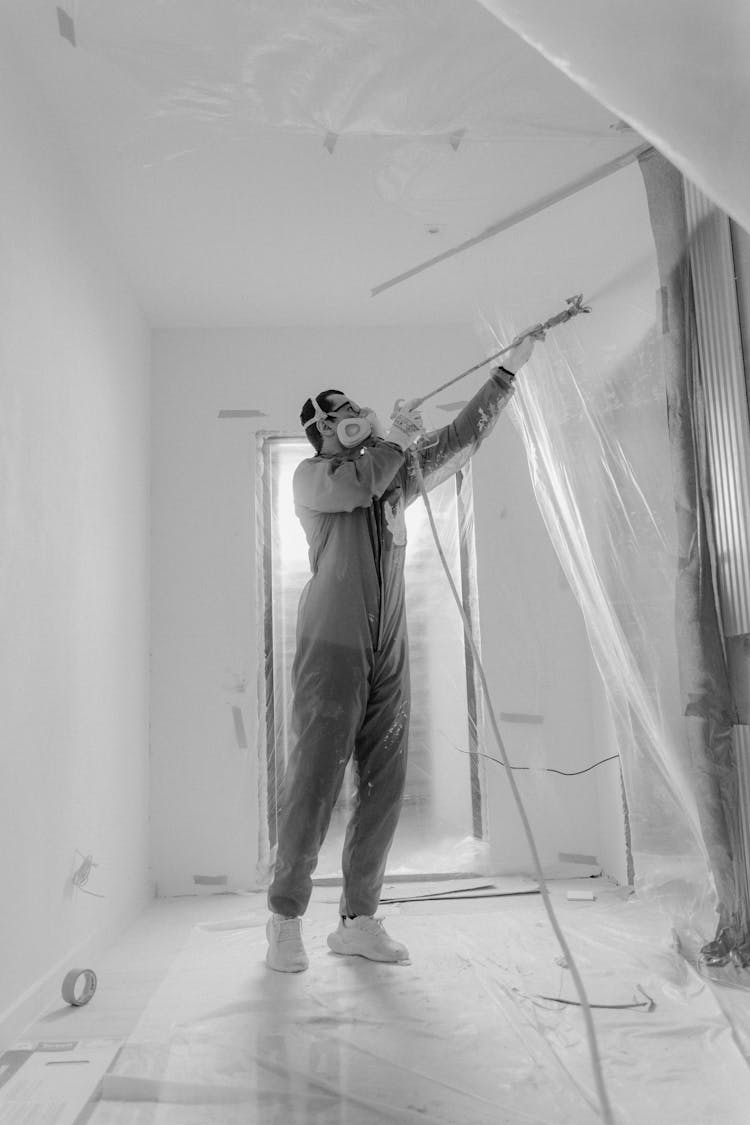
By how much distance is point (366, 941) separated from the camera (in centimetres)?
187

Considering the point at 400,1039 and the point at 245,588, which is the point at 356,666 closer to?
the point at 400,1039

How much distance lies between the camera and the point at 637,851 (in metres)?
1.78

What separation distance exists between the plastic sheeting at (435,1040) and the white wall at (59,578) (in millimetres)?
308

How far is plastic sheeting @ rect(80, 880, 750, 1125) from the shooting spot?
1170mm

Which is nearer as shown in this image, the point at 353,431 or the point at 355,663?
the point at 355,663

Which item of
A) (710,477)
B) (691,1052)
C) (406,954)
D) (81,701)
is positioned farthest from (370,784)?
(710,477)

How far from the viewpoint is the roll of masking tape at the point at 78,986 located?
5.42 feet

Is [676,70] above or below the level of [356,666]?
above

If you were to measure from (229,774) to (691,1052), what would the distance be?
5.84 feet

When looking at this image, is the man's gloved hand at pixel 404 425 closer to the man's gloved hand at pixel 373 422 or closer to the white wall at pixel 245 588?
the man's gloved hand at pixel 373 422

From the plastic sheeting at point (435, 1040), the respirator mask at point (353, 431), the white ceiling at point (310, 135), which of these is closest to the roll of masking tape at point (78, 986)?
the plastic sheeting at point (435, 1040)

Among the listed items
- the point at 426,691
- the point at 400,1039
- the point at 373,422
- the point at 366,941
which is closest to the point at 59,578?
the point at 373,422

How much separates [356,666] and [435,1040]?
752mm

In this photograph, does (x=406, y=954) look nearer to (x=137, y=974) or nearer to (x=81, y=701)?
(x=137, y=974)
